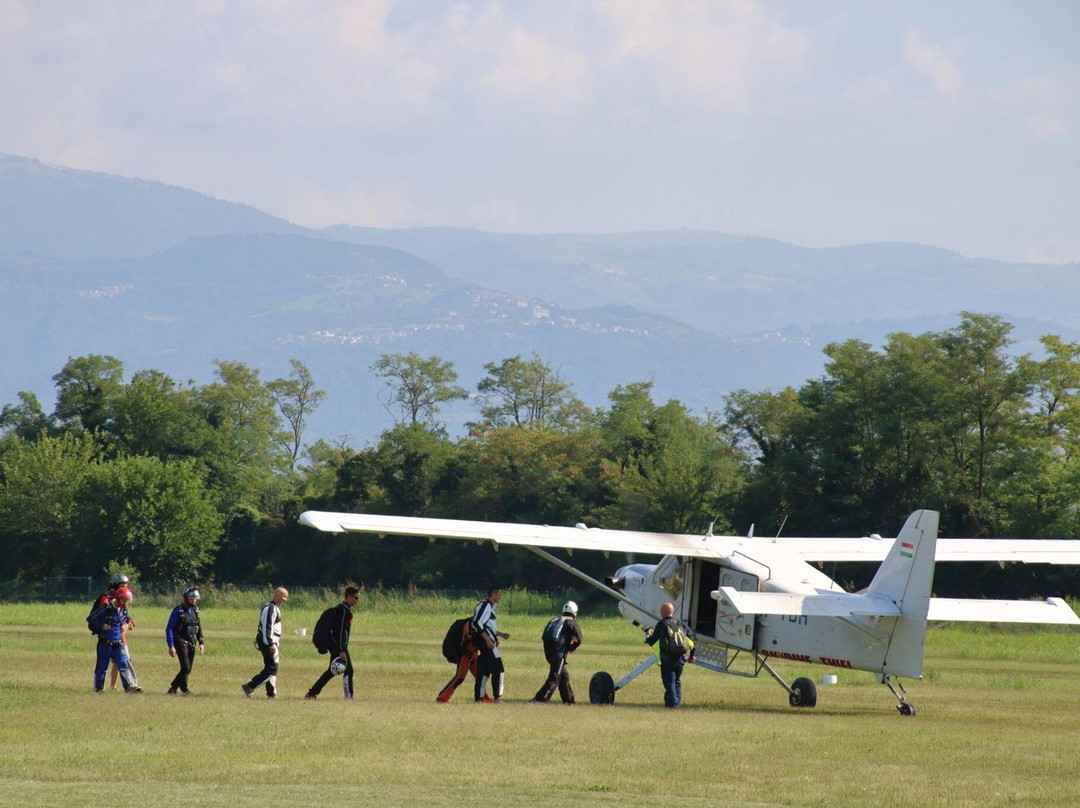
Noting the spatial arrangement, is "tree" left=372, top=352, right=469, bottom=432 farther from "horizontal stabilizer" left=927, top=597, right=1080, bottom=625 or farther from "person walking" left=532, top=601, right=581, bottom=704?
"horizontal stabilizer" left=927, top=597, right=1080, bottom=625

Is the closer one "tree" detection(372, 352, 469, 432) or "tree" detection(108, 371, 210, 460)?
"tree" detection(108, 371, 210, 460)

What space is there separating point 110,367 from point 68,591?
78.9 ft

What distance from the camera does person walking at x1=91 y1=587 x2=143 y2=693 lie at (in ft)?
63.0

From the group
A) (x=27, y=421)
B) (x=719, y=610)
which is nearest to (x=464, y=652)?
(x=719, y=610)

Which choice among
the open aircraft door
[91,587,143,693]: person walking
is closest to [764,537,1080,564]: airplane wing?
the open aircraft door

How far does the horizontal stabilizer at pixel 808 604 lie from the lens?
1864cm

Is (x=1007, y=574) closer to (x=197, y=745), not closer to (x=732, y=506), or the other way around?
(x=732, y=506)

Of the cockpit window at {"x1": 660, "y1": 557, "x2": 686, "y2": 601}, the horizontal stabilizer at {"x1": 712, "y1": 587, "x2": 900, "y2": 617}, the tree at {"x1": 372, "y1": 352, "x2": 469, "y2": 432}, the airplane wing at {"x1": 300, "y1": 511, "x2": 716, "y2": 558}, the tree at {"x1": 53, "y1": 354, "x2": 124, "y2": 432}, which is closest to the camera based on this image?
the horizontal stabilizer at {"x1": 712, "y1": 587, "x2": 900, "y2": 617}

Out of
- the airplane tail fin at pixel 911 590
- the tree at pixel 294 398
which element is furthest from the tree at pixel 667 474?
the tree at pixel 294 398

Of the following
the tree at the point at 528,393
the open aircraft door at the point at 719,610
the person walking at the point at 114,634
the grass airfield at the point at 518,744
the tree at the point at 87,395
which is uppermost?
the tree at the point at 528,393

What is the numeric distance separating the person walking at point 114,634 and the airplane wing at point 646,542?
2.59 meters

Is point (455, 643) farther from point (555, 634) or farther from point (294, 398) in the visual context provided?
point (294, 398)

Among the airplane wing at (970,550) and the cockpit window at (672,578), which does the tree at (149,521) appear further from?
the airplane wing at (970,550)

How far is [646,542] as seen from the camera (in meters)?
21.5
